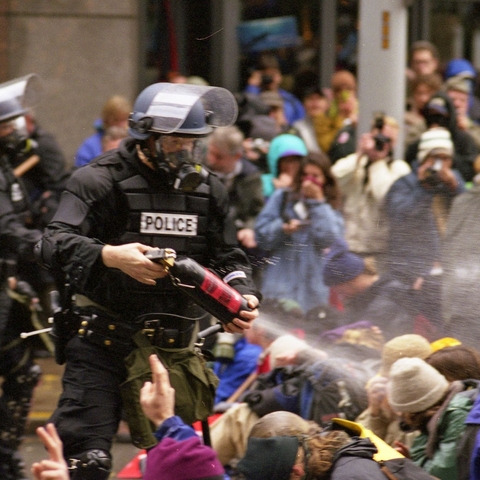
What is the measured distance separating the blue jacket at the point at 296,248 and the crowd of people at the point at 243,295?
1cm

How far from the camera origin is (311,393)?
592 cm

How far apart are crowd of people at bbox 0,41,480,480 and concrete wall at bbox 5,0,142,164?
2.34m

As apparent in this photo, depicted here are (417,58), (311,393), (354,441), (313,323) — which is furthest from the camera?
(417,58)

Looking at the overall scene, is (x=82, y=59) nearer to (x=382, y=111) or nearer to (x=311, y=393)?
(x=382, y=111)

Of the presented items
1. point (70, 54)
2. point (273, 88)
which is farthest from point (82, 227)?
point (70, 54)

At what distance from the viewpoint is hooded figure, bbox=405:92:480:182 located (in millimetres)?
8602

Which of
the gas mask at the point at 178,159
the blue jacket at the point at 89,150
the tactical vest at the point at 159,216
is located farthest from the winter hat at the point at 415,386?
the blue jacket at the point at 89,150

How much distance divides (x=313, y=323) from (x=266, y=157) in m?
2.48

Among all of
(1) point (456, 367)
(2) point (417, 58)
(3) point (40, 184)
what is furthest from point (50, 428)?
(2) point (417, 58)

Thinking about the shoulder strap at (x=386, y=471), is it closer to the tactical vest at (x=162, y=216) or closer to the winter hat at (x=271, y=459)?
the winter hat at (x=271, y=459)

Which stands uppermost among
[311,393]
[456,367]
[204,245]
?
[204,245]

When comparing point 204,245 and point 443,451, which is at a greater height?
point 204,245

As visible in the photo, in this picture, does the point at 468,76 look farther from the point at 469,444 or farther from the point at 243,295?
the point at 469,444

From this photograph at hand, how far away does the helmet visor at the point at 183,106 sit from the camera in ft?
16.0
